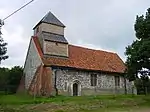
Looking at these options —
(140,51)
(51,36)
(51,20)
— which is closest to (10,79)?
(51,36)

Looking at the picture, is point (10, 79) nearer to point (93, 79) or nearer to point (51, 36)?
point (51, 36)

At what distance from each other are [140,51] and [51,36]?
1498cm

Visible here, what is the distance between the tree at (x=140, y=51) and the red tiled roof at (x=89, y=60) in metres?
9.79

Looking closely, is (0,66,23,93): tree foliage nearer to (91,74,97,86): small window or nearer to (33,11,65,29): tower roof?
(33,11,65,29): tower roof

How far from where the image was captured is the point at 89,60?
4528cm

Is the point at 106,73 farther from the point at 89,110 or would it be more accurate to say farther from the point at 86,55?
the point at 89,110

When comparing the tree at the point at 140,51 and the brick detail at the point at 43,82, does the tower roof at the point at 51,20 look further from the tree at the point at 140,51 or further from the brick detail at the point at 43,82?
the tree at the point at 140,51

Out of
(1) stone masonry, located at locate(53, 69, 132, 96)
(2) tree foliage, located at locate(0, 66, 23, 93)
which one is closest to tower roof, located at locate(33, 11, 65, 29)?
(1) stone masonry, located at locate(53, 69, 132, 96)

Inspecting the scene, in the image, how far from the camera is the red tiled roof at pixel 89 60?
40.6 meters

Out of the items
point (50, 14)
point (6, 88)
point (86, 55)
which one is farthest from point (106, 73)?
point (6, 88)

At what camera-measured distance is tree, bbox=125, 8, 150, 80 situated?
31.7 m

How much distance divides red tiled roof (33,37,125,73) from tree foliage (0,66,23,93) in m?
10.0

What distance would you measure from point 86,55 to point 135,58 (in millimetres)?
15015

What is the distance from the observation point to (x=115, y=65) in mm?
48250
